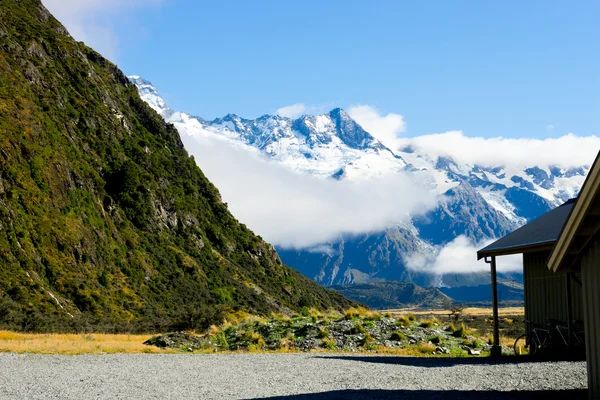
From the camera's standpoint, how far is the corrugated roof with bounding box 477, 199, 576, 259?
19875 millimetres

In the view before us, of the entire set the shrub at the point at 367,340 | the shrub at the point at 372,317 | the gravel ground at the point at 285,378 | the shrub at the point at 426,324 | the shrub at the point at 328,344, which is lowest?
the gravel ground at the point at 285,378

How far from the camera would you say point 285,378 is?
Answer: 54.0 ft

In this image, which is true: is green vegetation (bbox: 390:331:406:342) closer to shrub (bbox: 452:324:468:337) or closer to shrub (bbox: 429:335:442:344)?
shrub (bbox: 429:335:442:344)

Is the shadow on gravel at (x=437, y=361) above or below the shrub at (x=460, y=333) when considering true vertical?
below

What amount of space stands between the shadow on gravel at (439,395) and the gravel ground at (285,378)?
20 mm

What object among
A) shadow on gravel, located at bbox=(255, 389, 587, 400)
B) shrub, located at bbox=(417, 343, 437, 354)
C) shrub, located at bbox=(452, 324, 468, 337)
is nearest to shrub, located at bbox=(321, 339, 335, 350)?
shrub, located at bbox=(417, 343, 437, 354)

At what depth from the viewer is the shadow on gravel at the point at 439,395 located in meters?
13.0

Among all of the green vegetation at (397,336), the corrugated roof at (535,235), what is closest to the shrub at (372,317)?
the green vegetation at (397,336)

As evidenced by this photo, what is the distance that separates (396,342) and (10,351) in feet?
49.8

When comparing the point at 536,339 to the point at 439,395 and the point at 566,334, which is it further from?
the point at 439,395

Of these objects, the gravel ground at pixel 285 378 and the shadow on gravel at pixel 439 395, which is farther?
the gravel ground at pixel 285 378

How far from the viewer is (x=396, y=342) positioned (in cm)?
2838

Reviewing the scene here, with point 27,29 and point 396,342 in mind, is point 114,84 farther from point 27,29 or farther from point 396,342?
point 396,342

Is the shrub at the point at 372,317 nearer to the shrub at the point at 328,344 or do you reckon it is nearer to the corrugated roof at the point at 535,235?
the shrub at the point at 328,344
